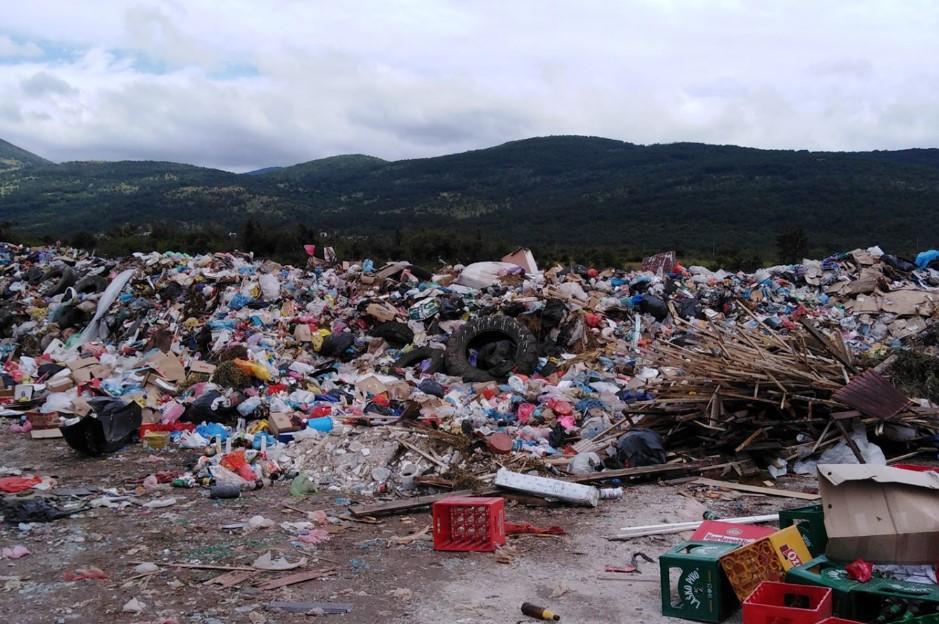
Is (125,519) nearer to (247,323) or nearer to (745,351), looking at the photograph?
(745,351)

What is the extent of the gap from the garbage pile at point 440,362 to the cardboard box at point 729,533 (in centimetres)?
221

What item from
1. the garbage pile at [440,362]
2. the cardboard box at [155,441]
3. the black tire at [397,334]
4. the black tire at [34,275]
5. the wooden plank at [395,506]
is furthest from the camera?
the black tire at [34,275]

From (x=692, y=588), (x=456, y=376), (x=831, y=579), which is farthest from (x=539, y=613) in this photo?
(x=456, y=376)

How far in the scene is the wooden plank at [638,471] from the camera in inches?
241

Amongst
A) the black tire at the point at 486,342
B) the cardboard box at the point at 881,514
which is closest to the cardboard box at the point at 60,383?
the black tire at the point at 486,342

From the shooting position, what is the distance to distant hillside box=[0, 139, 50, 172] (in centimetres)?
11672

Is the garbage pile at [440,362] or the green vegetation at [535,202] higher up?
the green vegetation at [535,202]

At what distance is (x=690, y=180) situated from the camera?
67.1 metres

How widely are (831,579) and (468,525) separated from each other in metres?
2.19

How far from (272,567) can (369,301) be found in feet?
26.2

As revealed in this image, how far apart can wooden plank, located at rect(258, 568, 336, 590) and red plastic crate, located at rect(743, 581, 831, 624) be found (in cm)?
234

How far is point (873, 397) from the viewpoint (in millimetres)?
6238

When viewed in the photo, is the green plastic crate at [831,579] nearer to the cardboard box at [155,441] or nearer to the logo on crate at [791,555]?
the logo on crate at [791,555]

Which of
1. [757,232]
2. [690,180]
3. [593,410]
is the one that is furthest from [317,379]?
[690,180]
